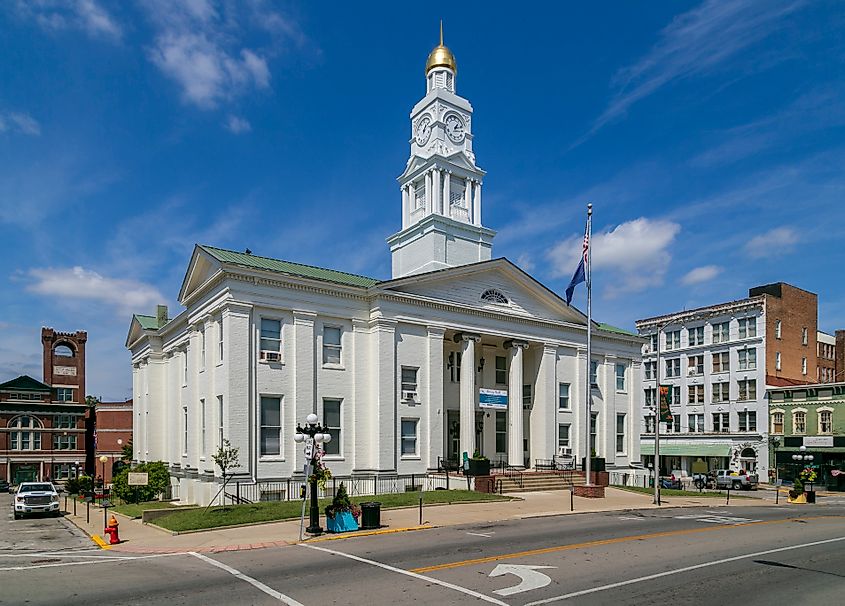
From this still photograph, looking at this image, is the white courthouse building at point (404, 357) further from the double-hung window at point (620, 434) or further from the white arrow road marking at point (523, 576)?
the white arrow road marking at point (523, 576)

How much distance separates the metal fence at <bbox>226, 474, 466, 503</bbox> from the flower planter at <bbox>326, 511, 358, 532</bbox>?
7.16 meters

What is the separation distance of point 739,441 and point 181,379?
49366 millimetres

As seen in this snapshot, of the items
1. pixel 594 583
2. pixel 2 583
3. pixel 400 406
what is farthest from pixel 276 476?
pixel 594 583

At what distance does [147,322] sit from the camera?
49688mm

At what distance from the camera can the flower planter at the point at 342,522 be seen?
72.8ft

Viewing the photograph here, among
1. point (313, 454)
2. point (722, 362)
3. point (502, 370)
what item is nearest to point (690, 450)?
point (722, 362)

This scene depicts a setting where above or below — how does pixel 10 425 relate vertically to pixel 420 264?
below

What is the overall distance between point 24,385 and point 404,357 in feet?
189

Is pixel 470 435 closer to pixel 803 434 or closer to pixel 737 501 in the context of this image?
pixel 737 501

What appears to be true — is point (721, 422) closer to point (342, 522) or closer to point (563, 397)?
point (563, 397)

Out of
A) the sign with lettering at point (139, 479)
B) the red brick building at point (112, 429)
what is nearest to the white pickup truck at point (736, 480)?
the sign with lettering at point (139, 479)

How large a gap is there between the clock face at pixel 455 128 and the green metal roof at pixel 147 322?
2483 cm

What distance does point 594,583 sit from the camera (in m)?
14.5

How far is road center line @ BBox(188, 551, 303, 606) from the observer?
1323 centimetres
